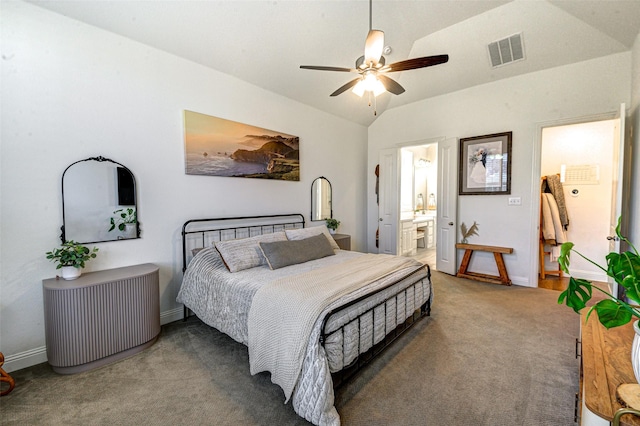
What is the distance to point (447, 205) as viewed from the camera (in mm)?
4836

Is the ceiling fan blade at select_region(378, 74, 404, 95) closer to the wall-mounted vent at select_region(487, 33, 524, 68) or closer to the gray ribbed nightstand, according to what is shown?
the wall-mounted vent at select_region(487, 33, 524, 68)

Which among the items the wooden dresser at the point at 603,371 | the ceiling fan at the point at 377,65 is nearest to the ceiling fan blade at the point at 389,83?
the ceiling fan at the point at 377,65

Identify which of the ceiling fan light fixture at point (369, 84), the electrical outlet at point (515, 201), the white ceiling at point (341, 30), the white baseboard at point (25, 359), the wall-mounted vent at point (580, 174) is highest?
the white ceiling at point (341, 30)

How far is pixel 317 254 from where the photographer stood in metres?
3.28

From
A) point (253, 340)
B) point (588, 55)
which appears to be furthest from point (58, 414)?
point (588, 55)

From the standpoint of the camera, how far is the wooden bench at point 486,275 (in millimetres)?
4254

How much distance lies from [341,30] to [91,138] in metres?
2.87

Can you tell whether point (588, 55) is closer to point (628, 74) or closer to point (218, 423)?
point (628, 74)

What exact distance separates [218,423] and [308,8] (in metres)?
3.67

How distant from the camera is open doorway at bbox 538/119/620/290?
14.0ft

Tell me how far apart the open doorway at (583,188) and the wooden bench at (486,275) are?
615 millimetres

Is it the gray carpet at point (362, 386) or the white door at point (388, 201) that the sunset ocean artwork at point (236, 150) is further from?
the white door at point (388, 201)

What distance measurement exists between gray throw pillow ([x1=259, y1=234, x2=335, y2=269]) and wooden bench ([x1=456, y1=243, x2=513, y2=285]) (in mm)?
2488

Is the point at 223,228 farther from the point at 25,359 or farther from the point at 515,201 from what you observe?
the point at 515,201
